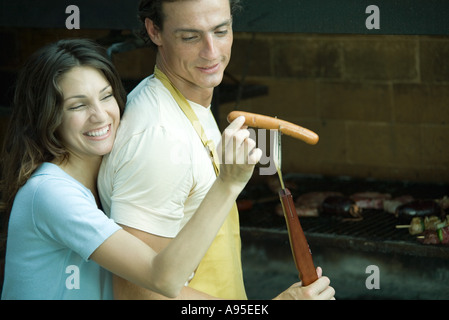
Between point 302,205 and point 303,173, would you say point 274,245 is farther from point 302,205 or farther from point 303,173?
point 303,173

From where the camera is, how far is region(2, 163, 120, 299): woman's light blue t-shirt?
2.16 meters

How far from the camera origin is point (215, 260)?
252 centimetres

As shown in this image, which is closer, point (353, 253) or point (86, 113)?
point (86, 113)

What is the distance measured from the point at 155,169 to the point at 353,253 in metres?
2.95

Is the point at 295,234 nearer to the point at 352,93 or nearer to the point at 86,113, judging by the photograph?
the point at 86,113

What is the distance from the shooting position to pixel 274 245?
5.07m

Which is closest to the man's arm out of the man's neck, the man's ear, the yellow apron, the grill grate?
the yellow apron

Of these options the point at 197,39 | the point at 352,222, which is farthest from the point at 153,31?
the point at 352,222

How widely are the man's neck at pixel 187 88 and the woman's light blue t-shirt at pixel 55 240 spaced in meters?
0.54

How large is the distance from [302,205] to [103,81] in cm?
282

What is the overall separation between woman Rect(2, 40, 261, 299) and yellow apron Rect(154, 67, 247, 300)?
8.9 inches

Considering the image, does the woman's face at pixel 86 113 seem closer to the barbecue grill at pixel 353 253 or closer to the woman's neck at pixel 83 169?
the woman's neck at pixel 83 169

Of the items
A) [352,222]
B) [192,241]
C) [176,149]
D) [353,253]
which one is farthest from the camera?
[353,253]

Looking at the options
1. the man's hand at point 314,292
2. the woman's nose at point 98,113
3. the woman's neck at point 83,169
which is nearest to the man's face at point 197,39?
the woman's nose at point 98,113
